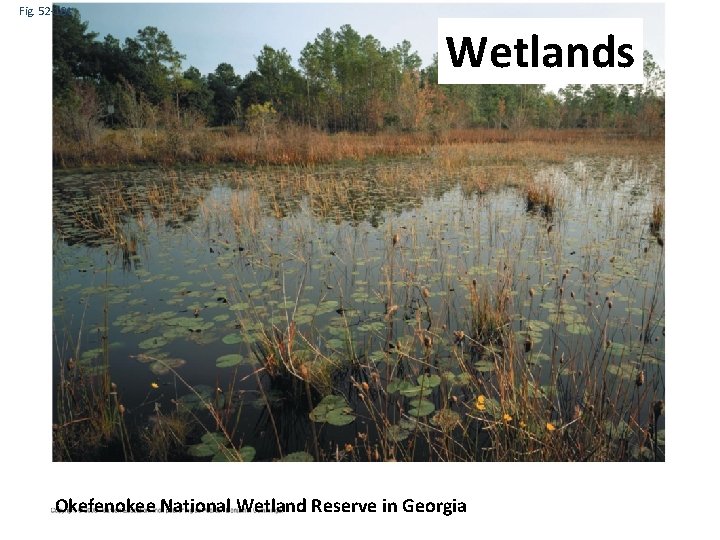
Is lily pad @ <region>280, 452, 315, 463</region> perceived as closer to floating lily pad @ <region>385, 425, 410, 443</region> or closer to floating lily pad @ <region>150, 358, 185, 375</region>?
floating lily pad @ <region>385, 425, 410, 443</region>

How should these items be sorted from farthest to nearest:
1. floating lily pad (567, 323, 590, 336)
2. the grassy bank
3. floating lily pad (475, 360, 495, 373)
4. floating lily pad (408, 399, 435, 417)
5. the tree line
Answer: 1. the tree line
2. the grassy bank
3. floating lily pad (567, 323, 590, 336)
4. floating lily pad (475, 360, 495, 373)
5. floating lily pad (408, 399, 435, 417)

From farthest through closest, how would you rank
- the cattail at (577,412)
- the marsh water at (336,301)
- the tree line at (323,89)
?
the tree line at (323,89), the marsh water at (336,301), the cattail at (577,412)

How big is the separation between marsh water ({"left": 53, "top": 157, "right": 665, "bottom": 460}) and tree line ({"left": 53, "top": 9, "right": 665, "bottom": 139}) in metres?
15.8

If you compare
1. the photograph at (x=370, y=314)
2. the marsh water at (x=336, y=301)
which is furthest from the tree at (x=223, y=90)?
the marsh water at (x=336, y=301)

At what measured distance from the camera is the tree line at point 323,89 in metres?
24.1

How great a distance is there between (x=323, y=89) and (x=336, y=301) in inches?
1277

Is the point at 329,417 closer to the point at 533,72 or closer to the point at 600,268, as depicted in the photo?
the point at 533,72

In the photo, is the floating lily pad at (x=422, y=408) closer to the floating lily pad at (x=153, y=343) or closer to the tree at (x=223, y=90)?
the floating lily pad at (x=153, y=343)

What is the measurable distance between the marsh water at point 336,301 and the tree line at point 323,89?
15.8m

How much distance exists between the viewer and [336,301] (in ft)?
12.9

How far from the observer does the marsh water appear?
2.71 metres

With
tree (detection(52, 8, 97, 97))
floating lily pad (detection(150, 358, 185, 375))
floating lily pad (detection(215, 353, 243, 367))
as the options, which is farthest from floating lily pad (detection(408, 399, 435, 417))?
tree (detection(52, 8, 97, 97))

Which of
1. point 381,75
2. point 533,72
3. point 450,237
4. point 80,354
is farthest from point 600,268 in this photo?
point 381,75

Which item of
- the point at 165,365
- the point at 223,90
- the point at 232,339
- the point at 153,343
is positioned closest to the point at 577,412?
the point at 232,339
